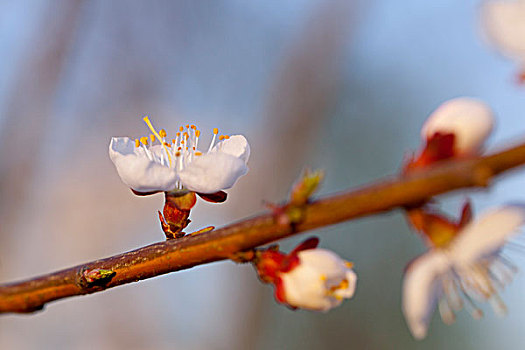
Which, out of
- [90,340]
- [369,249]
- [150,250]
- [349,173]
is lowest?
[150,250]

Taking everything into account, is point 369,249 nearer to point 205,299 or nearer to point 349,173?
point 349,173

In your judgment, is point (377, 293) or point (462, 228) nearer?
point (462, 228)

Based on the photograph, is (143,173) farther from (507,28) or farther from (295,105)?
(295,105)

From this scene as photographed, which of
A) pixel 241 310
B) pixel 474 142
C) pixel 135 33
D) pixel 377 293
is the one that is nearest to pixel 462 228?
pixel 474 142

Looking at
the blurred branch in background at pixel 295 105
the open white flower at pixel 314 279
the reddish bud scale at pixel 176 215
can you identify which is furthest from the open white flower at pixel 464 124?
the blurred branch in background at pixel 295 105

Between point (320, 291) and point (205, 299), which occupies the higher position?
point (205, 299)

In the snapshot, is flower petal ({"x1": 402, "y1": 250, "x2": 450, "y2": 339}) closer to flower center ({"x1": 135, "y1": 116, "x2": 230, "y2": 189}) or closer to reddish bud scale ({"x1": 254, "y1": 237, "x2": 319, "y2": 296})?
reddish bud scale ({"x1": 254, "y1": 237, "x2": 319, "y2": 296})

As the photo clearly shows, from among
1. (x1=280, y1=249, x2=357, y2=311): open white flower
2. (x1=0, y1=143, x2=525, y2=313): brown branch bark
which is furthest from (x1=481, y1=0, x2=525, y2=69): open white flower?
(x1=280, y1=249, x2=357, y2=311): open white flower

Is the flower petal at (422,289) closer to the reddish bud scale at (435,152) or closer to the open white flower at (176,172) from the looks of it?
the reddish bud scale at (435,152)
